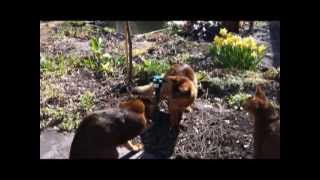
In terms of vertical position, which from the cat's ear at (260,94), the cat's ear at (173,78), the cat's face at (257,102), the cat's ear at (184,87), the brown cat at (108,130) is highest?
the cat's ear at (173,78)

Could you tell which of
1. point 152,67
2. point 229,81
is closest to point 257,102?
point 229,81

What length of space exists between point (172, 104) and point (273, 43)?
0.71 m

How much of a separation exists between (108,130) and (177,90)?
0.45 metres

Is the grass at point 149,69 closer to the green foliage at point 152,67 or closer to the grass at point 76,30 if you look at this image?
the green foliage at point 152,67

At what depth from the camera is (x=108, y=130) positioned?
3219 mm

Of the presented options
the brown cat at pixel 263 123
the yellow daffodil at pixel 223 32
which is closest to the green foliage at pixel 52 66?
the yellow daffodil at pixel 223 32

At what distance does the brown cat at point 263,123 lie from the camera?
3326mm

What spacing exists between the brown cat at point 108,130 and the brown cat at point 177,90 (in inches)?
4.7

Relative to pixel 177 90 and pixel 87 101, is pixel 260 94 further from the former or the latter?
pixel 87 101
